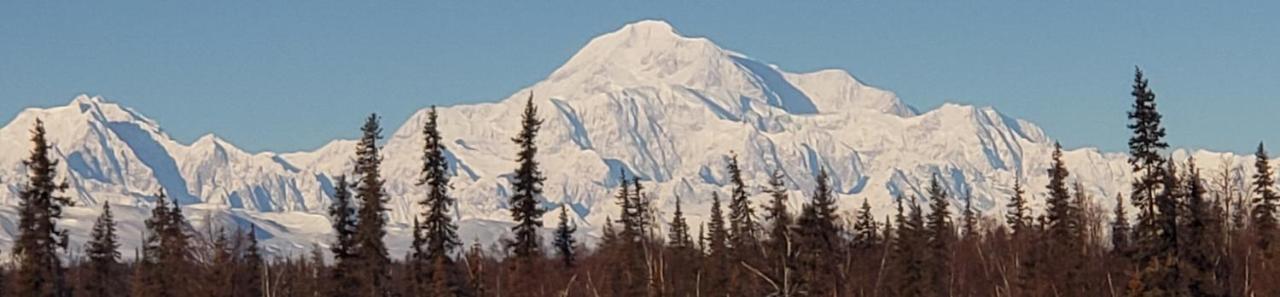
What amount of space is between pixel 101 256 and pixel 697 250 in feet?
117

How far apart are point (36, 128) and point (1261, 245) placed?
194 feet

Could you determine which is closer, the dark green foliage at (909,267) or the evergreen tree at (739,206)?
the evergreen tree at (739,206)

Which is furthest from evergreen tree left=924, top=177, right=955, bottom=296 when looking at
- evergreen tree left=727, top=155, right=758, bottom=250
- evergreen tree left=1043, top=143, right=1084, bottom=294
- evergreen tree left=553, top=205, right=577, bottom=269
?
evergreen tree left=553, top=205, right=577, bottom=269

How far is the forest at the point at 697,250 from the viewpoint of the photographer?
231 feet

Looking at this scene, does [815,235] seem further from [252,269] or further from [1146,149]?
[252,269]

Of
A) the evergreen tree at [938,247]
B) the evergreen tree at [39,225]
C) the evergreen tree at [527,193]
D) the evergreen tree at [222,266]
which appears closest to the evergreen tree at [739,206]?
the evergreen tree at [938,247]

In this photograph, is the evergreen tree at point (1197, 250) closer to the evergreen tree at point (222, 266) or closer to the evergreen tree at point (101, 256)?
the evergreen tree at point (222, 266)

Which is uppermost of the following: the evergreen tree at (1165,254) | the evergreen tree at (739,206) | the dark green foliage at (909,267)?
the evergreen tree at (739,206)

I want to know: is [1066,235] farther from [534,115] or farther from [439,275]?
[439,275]

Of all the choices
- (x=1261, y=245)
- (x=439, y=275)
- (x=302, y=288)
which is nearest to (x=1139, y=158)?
(x=439, y=275)

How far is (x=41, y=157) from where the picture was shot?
269 ft

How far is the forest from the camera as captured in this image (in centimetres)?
7050

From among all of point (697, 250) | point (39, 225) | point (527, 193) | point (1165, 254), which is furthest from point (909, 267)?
point (39, 225)

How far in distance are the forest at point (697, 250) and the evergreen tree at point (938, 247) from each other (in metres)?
0.15
